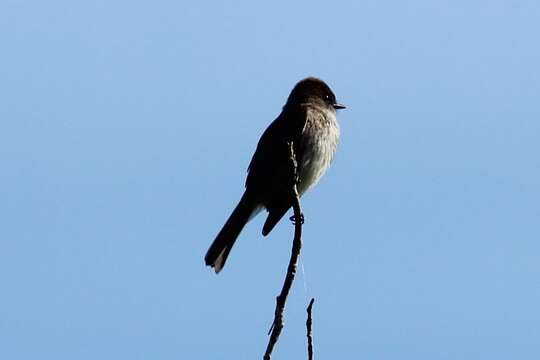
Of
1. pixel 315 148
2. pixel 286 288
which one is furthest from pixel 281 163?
pixel 286 288

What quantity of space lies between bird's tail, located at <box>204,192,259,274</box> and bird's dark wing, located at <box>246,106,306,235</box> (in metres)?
0.13

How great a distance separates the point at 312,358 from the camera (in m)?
3.29

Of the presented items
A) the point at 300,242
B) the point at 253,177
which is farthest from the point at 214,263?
the point at 300,242

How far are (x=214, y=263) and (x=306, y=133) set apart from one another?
1.62 meters

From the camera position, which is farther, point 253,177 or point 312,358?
point 253,177

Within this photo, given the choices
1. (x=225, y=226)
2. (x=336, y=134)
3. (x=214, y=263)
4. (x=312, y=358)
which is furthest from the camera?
(x=336, y=134)

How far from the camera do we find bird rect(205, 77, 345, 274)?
9.56 metres

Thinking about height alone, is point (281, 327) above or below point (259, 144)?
below

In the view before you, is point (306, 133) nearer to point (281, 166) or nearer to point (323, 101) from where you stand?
point (281, 166)

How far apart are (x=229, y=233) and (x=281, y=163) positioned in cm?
82

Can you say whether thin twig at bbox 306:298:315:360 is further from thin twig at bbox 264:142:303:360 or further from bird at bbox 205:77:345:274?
bird at bbox 205:77:345:274

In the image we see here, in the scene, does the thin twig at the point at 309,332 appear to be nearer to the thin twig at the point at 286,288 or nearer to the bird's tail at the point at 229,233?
the thin twig at the point at 286,288

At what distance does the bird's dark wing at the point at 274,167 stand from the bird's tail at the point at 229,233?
0.13 meters

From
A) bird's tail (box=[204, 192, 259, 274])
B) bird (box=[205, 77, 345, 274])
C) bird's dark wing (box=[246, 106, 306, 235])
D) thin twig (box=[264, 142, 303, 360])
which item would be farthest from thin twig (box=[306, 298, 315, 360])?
bird's dark wing (box=[246, 106, 306, 235])
